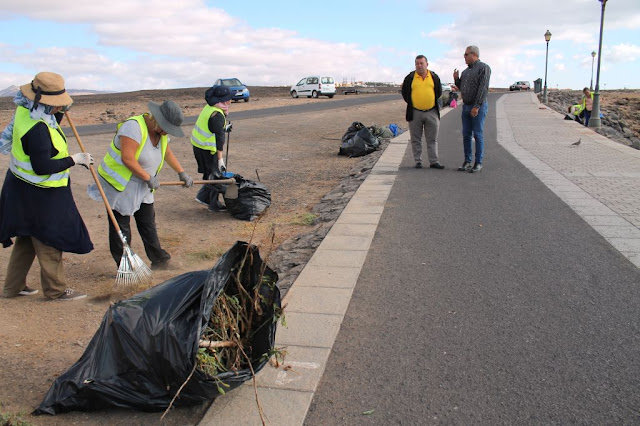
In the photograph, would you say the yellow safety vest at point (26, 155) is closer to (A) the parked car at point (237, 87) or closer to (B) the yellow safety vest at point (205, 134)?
Result: (B) the yellow safety vest at point (205, 134)

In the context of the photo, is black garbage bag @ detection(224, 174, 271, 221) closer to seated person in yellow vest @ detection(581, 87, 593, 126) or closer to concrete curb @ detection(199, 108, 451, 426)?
concrete curb @ detection(199, 108, 451, 426)

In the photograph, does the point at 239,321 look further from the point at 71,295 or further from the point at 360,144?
the point at 360,144

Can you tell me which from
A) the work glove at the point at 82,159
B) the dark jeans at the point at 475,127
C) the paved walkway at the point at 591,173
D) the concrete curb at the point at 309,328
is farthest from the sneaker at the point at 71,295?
the dark jeans at the point at 475,127

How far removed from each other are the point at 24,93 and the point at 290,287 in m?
2.48

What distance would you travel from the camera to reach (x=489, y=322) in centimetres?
409

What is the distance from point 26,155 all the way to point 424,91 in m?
6.85

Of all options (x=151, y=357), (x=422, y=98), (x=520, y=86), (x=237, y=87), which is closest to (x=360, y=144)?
(x=422, y=98)

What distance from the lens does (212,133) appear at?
8.18m

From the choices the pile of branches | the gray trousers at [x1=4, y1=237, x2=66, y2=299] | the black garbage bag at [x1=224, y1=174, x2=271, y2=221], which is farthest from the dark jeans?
the pile of branches

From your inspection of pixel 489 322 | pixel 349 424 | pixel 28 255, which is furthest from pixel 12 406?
pixel 489 322

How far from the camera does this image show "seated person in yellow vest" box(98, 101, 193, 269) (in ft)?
16.9

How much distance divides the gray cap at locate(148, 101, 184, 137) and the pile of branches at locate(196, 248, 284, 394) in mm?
2235

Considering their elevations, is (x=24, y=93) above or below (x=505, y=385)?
above

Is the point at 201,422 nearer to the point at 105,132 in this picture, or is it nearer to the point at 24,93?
the point at 24,93
